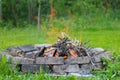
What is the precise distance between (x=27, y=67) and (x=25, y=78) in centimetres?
68

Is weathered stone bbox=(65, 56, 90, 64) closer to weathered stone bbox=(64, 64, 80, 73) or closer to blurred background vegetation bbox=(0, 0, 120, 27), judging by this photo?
weathered stone bbox=(64, 64, 80, 73)

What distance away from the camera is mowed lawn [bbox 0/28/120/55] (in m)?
9.83

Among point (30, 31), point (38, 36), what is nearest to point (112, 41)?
point (38, 36)

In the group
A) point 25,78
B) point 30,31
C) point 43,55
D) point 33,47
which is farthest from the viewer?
point 30,31

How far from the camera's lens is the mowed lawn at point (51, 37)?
9.83 metres

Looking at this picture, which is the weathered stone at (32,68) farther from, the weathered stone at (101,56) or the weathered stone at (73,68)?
the weathered stone at (101,56)

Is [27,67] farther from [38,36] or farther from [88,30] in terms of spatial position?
[88,30]

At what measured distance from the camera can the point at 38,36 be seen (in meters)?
10.8

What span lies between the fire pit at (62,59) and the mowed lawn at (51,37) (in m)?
2.53

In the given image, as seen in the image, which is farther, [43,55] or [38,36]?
[38,36]

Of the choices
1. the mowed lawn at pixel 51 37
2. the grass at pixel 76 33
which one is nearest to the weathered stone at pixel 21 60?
the grass at pixel 76 33

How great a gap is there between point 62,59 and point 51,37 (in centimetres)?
420

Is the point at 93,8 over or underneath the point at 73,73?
over

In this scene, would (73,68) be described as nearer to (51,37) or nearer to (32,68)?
(32,68)
